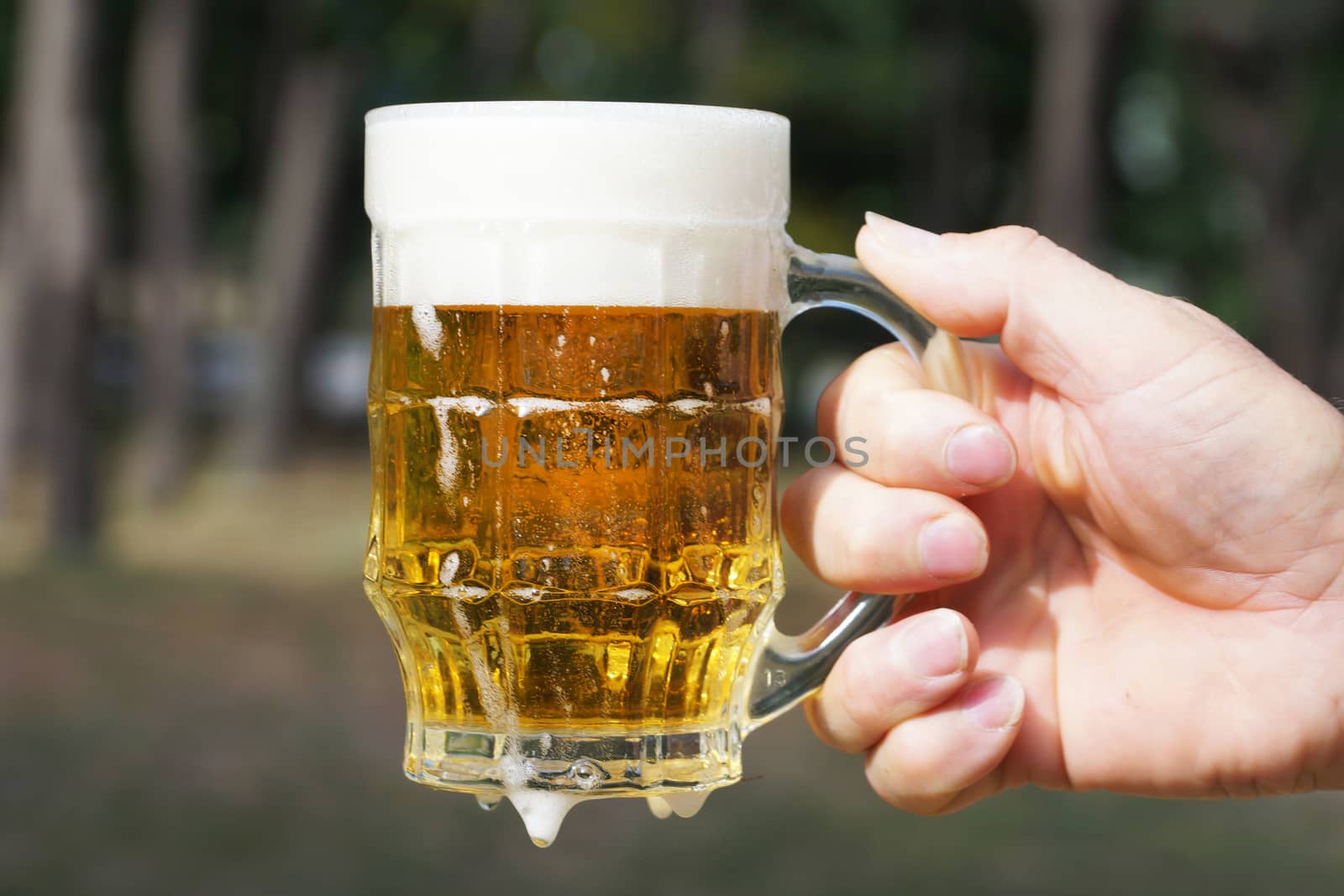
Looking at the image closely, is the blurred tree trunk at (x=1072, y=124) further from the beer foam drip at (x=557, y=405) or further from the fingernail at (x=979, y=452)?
the beer foam drip at (x=557, y=405)

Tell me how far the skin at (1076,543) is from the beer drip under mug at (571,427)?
13.3 inches

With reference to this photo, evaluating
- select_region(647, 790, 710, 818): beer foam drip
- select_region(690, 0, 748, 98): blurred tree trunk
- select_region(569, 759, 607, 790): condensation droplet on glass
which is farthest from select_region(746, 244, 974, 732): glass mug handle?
select_region(690, 0, 748, 98): blurred tree trunk

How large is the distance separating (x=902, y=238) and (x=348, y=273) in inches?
1167

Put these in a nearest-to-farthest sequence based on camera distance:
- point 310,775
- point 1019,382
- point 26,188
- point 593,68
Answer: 1. point 1019,382
2. point 310,775
3. point 26,188
4. point 593,68

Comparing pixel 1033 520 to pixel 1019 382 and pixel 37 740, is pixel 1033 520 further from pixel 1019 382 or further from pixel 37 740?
pixel 37 740

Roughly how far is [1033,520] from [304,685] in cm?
847

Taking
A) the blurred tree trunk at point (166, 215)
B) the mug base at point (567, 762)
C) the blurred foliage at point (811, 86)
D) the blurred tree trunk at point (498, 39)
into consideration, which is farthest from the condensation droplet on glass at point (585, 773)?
the blurred tree trunk at point (498, 39)

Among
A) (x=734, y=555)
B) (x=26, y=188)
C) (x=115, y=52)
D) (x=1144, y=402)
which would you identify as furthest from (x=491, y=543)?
(x=115, y=52)

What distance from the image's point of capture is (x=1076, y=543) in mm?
2604

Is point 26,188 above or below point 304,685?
above

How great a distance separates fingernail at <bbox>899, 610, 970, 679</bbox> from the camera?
2.24m

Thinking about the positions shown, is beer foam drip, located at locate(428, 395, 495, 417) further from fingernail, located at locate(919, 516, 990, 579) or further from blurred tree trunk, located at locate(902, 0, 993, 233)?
blurred tree trunk, located at locate(902, 0, 993, 233)

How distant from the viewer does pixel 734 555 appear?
6.49 feet

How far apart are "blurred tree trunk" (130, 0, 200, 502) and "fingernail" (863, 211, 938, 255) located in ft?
52.0
